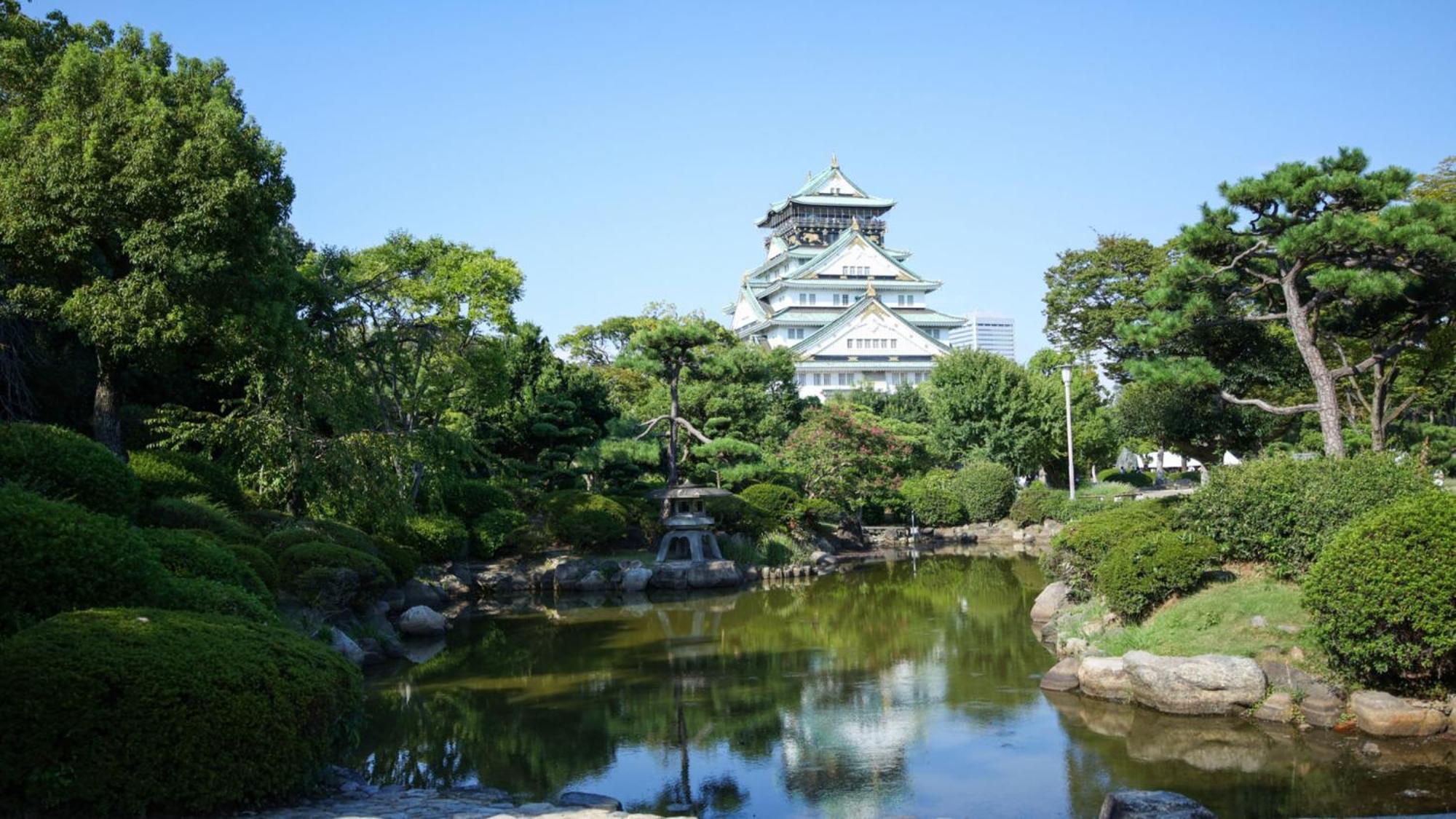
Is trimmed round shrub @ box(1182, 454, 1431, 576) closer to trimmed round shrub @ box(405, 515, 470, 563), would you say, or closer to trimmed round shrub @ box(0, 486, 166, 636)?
trimmed round shrub @ box(0, 486, 166, 636)

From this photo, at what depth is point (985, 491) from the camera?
29.8m

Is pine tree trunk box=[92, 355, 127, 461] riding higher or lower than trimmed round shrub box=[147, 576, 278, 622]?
higher

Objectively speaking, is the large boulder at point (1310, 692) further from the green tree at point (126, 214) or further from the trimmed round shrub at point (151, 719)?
the green tree at point (126, 214)

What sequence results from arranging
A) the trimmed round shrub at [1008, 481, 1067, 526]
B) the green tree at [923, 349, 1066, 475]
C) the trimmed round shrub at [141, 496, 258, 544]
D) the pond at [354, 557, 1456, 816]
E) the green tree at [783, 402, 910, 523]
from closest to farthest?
the pond at [354, 557, 1456, 816] < the trimmed round shrub at [141, 496, 258, 544] < the green tree at [783, 402, 910, 523] < the trimmed round shrub at [1008, 481, 1067, 526] < the green tree at [923, 349, 1066, 475]

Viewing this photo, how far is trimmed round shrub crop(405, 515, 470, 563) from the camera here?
18.5 meters

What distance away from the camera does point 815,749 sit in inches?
327

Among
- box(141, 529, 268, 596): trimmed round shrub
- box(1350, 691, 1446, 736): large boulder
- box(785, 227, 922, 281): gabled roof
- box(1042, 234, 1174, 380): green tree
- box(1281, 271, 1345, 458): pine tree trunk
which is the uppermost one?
box(785, 227, 922, 281): gabled roof

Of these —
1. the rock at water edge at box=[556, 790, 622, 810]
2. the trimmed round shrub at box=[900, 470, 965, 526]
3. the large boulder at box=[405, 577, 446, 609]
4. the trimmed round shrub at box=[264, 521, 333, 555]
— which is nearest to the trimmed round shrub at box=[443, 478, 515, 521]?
the large boulder at box=[405, 577, 446, 609]

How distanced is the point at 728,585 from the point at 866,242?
36.1m

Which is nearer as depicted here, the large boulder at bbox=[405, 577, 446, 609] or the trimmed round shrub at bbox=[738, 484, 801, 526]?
the large boulder at bbox=[405, 577, 446, 609]

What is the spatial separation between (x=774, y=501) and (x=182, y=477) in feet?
43.2

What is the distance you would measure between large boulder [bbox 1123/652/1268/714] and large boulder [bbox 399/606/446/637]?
10.2m

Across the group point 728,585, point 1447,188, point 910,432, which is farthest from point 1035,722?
point 910,432

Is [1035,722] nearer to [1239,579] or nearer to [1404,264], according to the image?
[1239,579]
